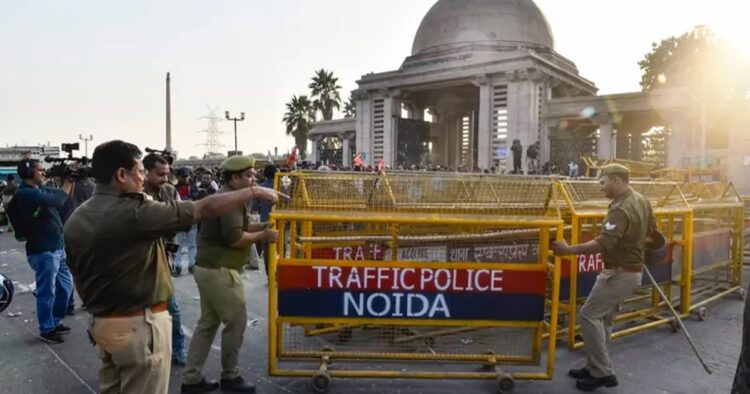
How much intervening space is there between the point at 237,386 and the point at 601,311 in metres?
3.23

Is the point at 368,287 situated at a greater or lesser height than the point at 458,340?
greater

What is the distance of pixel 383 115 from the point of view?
3600 centimetres

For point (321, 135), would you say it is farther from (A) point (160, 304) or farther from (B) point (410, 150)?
(A) point (160, 304)

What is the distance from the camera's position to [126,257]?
2.45 m

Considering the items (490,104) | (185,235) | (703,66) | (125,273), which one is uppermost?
(703,66)

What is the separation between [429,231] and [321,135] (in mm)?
38980

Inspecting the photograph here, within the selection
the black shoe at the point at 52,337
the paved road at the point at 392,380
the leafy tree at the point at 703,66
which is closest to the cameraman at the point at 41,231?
the black shoe at the point at 52,337

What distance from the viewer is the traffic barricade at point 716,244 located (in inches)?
285

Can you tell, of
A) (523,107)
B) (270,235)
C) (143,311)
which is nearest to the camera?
(143,311)

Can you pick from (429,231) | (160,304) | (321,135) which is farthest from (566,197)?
(321,135)

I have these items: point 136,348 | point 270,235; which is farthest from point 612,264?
point 136,348

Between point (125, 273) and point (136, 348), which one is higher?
point (125, 273)

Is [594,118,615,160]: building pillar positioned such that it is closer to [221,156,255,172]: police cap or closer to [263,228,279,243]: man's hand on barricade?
[221,156,255,172]: police cap

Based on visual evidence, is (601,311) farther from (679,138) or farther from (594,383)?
(679,138)
